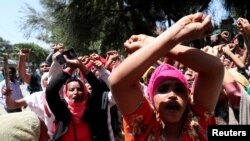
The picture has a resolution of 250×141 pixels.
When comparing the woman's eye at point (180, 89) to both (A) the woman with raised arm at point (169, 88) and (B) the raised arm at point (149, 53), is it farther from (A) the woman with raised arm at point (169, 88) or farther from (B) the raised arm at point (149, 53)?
(B) the raised arm at point (149, 53)

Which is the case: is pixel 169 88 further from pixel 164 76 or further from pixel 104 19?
pixel 104 19

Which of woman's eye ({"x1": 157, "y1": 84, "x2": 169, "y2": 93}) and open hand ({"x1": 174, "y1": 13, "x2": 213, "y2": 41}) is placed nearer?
open hand ({"x1": 174, "y1": 13, "x2": 213, "y2": 41})

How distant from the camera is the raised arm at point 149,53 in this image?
1823 millimetres

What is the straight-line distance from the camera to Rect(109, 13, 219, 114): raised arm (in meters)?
1.82

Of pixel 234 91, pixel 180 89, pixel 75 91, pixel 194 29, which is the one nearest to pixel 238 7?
pixel 75 91

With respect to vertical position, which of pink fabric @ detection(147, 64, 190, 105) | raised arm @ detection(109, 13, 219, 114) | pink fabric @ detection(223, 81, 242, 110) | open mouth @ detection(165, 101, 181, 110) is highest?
raised arm @ detection(109, 13, 219, 114)

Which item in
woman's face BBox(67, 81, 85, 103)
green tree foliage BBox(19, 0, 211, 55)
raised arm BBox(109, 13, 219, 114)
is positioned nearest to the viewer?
raised arm BBox(109, 13, 219, 114)

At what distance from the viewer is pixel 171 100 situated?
1982mm

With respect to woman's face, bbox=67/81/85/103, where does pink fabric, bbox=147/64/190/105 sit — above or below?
above

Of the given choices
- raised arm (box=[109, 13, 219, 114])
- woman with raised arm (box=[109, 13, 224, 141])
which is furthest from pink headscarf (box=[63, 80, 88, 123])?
raised arm (box=[109, 13, 219, 114])

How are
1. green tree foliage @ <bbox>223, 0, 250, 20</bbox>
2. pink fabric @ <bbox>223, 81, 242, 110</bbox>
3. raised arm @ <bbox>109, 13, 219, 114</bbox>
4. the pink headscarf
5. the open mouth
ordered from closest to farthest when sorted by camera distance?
raised arm @ <bbox>109, 13, 219, 114</bbox>, the open mouth, pink fabric @ <bbox>223, 81, 242, 110</bbox>, the pink headscarf, green tree foliage @ <bbox>223, 0, 250, 20</bbox>

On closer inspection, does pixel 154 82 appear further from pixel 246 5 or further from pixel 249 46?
pixel 246 5

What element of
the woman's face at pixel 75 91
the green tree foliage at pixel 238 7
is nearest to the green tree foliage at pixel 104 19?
the green tree foliage at pixel 238 7

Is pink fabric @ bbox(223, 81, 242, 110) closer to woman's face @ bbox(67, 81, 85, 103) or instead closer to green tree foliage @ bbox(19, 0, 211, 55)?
woman's face @ bbox(67, 81, 85, 103)
